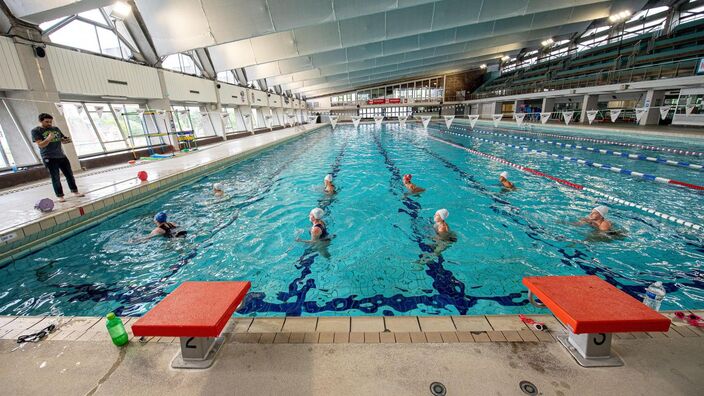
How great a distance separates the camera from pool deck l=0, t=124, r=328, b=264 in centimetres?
388

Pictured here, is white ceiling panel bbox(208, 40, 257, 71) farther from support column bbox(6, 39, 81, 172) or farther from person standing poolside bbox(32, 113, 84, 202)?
person standing poolside bbox(32, 113, 84, 202)

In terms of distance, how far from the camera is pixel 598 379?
4.75 feet

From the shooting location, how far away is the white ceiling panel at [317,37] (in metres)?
10.9

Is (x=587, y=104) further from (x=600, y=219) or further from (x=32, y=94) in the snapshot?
(x=32, y=94)

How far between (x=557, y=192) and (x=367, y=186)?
3.81m

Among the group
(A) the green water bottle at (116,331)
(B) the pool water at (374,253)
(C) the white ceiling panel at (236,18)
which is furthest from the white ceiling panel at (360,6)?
(A) the green water bottle at (116,331)

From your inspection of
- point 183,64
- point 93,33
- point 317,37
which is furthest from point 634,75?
point 93,33

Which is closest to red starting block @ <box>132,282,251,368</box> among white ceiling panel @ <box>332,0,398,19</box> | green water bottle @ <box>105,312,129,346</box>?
green water bottle @ <box>105,312,129,346</box>

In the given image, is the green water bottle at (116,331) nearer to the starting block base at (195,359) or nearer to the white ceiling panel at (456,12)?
the starting block base at (195,359)

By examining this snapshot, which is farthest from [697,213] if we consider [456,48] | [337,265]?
[456,48]

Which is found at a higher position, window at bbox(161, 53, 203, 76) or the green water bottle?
window at bbox(161, 53, 203, 76)

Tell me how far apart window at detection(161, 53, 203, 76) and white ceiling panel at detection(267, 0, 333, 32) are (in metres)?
6.41

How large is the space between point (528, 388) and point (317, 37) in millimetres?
12179

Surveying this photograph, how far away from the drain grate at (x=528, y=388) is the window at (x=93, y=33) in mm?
10833
